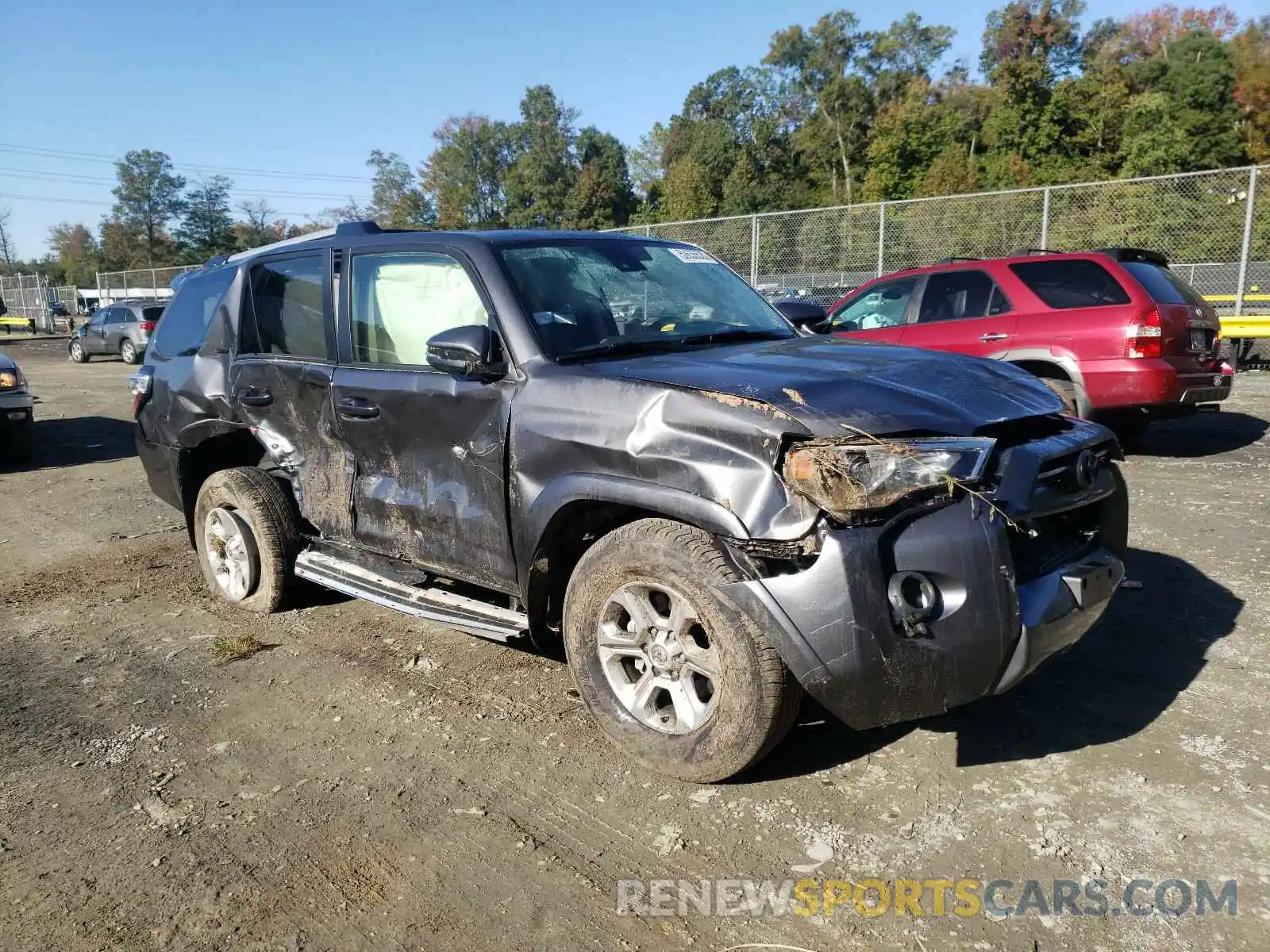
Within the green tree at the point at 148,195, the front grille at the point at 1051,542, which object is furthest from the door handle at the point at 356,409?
the green tree at the point at 148,195

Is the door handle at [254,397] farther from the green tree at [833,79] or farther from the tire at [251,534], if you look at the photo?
the green tree at [833,79]

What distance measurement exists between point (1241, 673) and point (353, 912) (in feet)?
11.3

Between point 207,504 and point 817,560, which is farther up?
point 817,560

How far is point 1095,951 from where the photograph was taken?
2121 mm

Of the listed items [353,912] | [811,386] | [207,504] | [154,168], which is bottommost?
[353,912]

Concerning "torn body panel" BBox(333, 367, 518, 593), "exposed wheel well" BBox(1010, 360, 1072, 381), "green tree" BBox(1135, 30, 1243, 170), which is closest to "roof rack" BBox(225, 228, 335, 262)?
"torn body panel" BBox(333, 367, 518, 593)

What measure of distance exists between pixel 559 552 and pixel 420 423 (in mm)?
859

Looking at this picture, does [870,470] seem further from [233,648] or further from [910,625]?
[233,648]

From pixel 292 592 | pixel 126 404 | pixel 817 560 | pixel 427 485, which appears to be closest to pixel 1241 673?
pixel 817 560

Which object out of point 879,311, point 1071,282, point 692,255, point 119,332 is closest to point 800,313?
point 692,255

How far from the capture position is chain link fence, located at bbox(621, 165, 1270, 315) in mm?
13133

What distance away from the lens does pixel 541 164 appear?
7562 centimetres

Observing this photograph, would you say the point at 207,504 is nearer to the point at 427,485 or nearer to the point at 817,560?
the point at 427,485

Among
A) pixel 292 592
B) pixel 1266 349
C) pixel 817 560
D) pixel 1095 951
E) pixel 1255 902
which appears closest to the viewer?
pixel 1095 951
